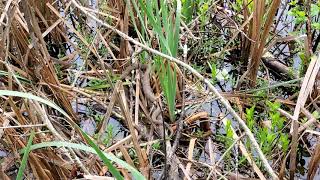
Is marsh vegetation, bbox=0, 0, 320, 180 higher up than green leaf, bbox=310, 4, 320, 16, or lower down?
lower down

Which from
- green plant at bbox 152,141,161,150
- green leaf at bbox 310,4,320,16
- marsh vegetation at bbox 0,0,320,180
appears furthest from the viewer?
green leaf at bbox 310,4,320,16

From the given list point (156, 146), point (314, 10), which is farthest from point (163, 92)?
point (314, 10)

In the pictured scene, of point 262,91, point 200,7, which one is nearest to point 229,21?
point 200,7

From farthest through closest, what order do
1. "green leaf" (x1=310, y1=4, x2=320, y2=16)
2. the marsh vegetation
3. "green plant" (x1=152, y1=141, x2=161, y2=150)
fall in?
"green leaf" (x1=310, y1=4, x2=320, y2=16)
"green plant" (x1=152, y1=141, x2=161, y2=150)
the marsh vegetation

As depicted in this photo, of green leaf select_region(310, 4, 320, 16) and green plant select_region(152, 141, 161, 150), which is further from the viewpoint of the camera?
green leaf select_region(310, 4, 320, 16)

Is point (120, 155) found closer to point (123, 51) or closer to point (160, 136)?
point (160, 136)

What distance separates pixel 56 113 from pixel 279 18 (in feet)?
3.84

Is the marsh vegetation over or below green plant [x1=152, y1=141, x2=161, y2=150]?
over

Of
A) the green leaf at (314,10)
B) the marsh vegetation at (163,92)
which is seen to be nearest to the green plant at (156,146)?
the marsh vegetation at (163,92)

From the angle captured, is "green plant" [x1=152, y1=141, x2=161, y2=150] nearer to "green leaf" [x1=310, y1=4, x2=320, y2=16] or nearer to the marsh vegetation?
the marsh vegetation

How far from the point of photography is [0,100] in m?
1.76

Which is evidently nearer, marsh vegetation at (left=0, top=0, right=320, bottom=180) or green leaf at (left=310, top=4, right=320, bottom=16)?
marsh vegetation at (left=0, top=0, right=320, bottom=180)

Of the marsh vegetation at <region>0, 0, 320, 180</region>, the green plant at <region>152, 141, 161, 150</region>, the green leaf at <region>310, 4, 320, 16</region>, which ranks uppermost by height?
the green leaf at <region>310, 4, 320, 16</region>

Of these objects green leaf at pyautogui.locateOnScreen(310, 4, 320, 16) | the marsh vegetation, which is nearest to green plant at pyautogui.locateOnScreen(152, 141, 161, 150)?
the marsh vegetation
